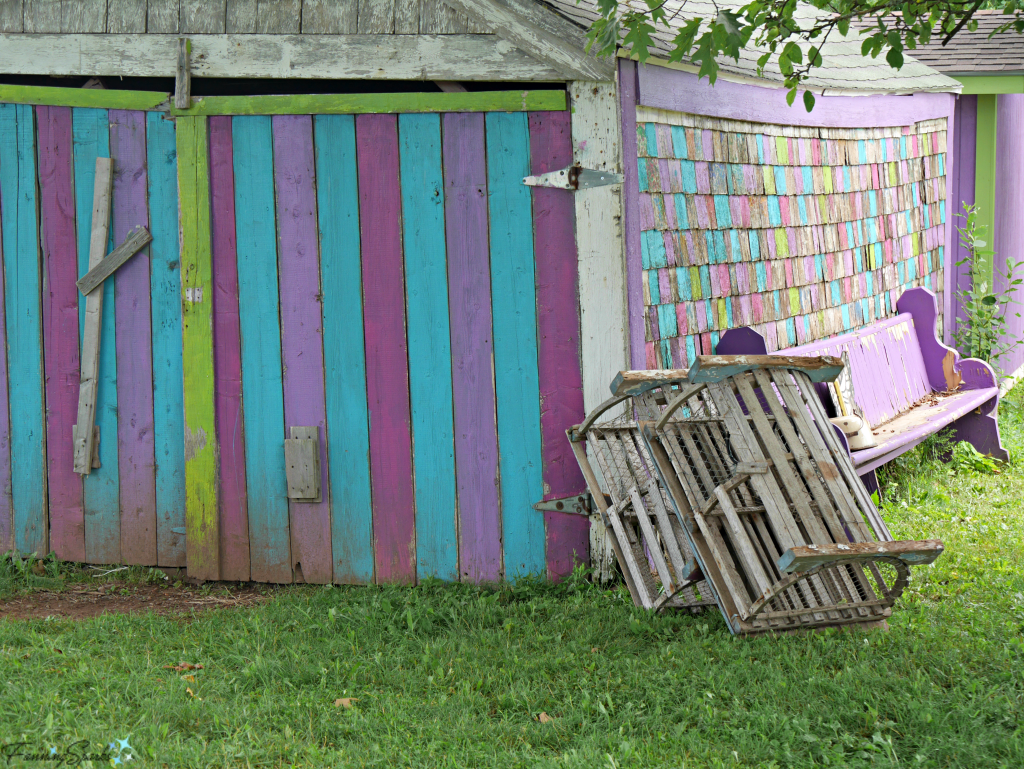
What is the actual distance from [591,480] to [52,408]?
2.98 m

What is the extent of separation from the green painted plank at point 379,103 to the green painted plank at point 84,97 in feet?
0.59

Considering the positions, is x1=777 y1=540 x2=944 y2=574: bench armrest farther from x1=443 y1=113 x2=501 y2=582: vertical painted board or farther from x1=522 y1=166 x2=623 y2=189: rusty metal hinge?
x1=522 y1=166 x2=623 y2=189: rusty metal hinge

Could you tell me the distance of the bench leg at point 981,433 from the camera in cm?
742

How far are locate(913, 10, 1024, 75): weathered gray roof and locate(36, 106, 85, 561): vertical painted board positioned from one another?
7540mm

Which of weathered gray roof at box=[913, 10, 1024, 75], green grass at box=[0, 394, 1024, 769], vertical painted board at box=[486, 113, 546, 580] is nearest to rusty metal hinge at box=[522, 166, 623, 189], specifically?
vertical painted board at box=[486, 113, 546, 580]

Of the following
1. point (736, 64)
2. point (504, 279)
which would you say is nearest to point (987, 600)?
point (504, 279)

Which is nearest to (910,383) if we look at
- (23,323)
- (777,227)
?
(777,227)

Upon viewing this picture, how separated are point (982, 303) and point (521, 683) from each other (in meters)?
7.08

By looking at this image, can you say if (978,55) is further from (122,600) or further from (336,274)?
(122,600)

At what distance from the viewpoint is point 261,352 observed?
5199mm

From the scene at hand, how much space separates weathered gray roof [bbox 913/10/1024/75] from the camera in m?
9.41

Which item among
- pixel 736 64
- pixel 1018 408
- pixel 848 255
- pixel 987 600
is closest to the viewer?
pixel 987 600

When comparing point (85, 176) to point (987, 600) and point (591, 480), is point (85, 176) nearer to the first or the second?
point (591, 480)

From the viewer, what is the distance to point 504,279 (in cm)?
497
